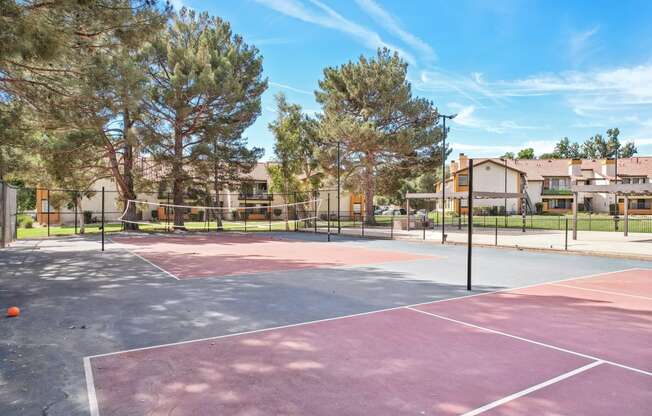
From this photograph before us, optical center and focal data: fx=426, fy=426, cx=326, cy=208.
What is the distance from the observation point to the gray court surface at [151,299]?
4.50m

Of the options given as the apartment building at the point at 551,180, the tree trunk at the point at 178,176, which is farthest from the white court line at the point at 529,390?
the apartment building at the point at 551,180

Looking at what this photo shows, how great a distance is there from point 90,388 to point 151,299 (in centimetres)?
403

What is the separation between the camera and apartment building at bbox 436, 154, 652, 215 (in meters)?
53.7

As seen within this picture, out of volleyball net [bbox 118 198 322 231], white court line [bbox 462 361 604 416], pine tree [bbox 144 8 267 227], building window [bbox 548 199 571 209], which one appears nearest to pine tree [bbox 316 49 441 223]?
volleyball net [bbox 118 198 322 231]

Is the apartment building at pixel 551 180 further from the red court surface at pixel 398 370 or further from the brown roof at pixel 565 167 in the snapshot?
the red court surface at pixel 398 370

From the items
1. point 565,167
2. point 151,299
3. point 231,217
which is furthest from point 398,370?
point 565,167

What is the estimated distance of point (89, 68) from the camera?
1267 centimetres

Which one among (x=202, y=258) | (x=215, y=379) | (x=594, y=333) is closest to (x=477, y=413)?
(x=215, y=379)

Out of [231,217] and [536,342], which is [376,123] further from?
[536,342]

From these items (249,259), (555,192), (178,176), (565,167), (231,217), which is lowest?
(249,259)

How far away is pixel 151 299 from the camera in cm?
788

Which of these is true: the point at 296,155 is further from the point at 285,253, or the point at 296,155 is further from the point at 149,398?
the point at 149,398

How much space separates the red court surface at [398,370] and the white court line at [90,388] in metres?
0.01

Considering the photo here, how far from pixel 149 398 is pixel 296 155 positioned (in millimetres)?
33858
